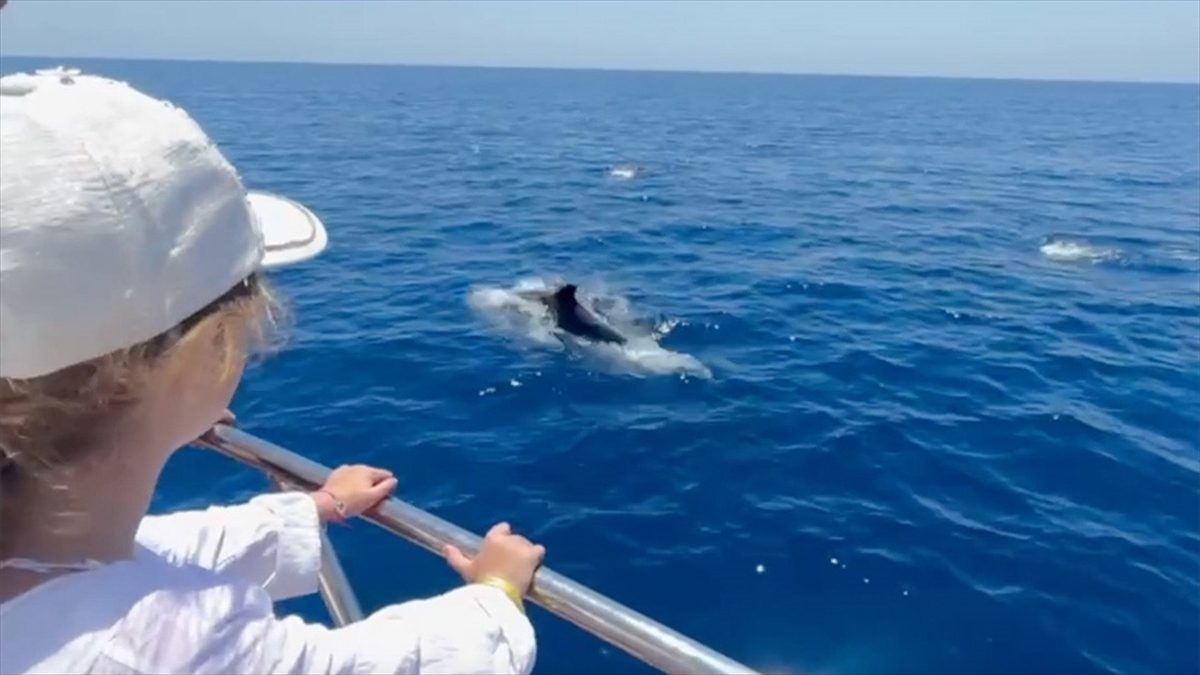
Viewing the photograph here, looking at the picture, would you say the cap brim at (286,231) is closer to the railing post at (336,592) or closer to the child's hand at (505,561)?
the child's hand at (505,561)

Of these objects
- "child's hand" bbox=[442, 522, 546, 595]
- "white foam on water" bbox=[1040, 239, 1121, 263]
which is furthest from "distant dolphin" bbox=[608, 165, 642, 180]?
"child's hand" bbox=[442, 522, 546, 595]

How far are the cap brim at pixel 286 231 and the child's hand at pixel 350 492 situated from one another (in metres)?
0.92

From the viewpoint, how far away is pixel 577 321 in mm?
14102

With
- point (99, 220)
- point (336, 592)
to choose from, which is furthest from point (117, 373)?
point (336, 592)

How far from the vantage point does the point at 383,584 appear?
771 cm

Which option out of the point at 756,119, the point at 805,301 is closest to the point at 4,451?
the point at 805,301

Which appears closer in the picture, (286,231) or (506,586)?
(286,231)

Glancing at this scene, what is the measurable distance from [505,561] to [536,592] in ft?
0.34

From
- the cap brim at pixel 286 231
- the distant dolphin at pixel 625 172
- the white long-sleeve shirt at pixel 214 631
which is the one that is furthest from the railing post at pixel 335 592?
the distant dolphin at pixel 625 172

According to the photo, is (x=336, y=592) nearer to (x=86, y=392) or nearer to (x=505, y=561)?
(x=505, y=561)

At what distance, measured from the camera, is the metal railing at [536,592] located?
228 centimetres

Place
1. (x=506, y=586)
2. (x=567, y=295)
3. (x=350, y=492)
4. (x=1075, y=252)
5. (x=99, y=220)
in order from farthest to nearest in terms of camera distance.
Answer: (x=1075, y=252) → (x=567, y=295) → (x=350, y=492) → (x=506, y=586) → (x=99, y=220)

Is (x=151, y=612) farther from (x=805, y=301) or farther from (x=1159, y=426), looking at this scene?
(x=805, y=301)

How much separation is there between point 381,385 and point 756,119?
60.4 m
